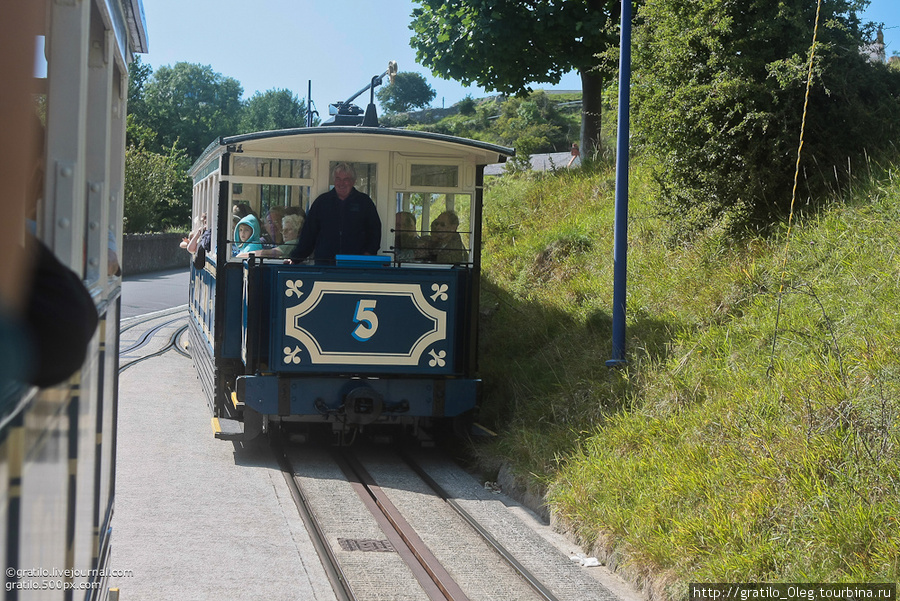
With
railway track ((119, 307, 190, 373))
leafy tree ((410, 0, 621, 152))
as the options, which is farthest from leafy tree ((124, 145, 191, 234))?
leafy tree ((410, 0, 621, 152))

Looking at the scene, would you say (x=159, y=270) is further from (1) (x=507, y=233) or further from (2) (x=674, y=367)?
(2) (x=674, y=367)

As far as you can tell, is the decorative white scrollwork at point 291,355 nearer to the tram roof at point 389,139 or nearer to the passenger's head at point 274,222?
the passenger's head at point 274,222

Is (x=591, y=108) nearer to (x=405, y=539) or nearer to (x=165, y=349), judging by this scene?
(x=165, y=349)

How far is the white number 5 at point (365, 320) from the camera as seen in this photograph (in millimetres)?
8664

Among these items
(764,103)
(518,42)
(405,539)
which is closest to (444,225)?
(764,103)

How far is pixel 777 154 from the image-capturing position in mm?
8914

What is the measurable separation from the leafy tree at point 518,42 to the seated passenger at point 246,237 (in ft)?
34.5

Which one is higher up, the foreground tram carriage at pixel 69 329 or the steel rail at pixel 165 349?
the foreground tram carriage at pixel 69 329

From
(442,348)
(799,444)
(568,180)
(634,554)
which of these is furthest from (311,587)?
(568,180)

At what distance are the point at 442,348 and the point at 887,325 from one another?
3951 millimetres

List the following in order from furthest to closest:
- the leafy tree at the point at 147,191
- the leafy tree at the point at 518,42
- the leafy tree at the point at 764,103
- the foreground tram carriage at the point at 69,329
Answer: the leafy tree at the point at 147,191 < the leafy tree at the point at 518,42 < the leafy tree at the point at 764,103 < the foreground tram carriage at the point at 69,329

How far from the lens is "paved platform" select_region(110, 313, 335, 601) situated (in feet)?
17.5

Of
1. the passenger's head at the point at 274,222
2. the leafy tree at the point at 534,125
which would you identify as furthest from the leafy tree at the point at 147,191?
the passenger's head at the point at 274,222

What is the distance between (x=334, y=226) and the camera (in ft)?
30.5
